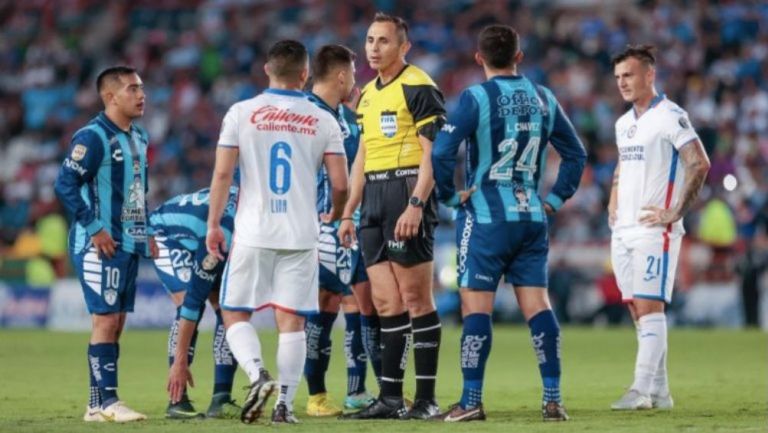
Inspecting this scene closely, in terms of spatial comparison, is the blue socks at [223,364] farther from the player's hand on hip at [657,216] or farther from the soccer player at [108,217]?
the player's hand on hip at [657,216]

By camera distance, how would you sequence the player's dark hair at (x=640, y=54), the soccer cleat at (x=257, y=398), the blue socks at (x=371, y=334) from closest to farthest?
the soccer cleat at (x=257, y=398) < the blue socks at (x=371, y=334) < the player's dark hair at (x=640, y=54)

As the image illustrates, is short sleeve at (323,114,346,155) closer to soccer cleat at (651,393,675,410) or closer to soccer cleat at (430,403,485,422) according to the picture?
soccer cleat at (430,403,485,422)

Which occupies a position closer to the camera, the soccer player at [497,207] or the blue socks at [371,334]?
the soccer player at [497,207]

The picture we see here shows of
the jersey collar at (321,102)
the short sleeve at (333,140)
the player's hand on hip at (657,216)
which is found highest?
the jersey collar at (321,102)

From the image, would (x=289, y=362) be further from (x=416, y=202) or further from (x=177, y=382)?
(x=416, y=202)

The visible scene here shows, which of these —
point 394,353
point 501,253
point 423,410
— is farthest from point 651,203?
point 423,410

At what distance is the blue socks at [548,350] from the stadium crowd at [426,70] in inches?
500

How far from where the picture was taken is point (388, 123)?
1002 cm

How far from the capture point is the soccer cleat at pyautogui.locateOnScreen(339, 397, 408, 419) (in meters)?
9.91

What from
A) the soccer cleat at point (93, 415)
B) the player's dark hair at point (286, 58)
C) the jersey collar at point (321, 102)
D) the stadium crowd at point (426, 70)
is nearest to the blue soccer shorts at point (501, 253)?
the jersey collar at point (321, 102)

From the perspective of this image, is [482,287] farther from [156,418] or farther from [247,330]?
[156,418]

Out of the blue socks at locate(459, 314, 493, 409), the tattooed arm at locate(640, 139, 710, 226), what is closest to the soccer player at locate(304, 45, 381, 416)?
the blue socks at locate(459, 314, 493, 409)

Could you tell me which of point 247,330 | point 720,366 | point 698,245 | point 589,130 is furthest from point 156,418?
point 589,130

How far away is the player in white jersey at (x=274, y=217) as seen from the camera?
9086 mm
